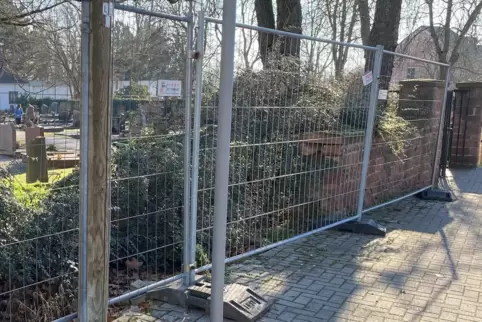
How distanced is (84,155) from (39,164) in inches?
24.7

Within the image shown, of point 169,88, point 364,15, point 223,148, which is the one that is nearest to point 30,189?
point 169,88

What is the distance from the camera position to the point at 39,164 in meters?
3.27

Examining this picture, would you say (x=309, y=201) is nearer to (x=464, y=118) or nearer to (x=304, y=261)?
(x=304, y=261)

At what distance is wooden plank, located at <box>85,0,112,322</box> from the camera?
2.64 m

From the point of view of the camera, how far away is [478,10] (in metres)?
18.5

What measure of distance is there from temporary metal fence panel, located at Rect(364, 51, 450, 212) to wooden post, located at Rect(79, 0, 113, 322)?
4.66 metres

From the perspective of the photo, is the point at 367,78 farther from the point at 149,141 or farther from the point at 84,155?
the point at 84,155

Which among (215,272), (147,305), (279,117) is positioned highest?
(279,117)

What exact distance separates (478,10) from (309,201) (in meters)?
16.3

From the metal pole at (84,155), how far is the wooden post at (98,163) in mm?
18

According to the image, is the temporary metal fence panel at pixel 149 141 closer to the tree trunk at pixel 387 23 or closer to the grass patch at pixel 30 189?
the grass patch at pixel 30 189

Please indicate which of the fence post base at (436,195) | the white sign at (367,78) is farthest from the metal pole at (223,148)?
the fence post base at (436,195)

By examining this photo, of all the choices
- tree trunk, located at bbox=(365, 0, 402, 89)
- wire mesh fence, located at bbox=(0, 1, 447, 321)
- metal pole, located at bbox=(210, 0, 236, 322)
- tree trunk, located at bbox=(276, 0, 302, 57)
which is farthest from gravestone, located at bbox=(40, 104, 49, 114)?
tree trunk, located at bbox=(365, 0, 402, 89)

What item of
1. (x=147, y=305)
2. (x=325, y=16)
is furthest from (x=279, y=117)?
(x=325, y=16)
